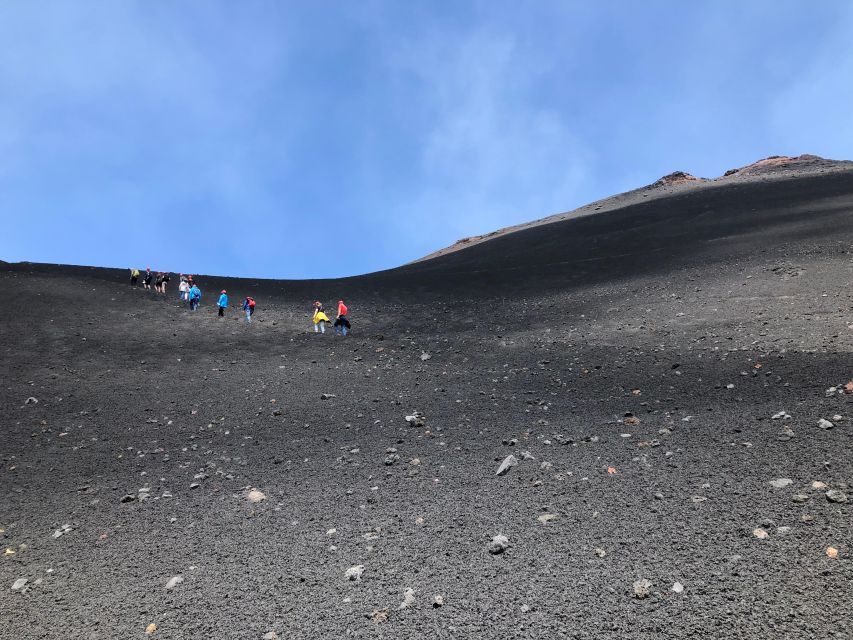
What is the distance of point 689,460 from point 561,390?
12.6ft

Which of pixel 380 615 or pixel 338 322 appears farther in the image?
pixel 338 322

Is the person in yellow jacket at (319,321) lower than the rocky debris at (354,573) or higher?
higher

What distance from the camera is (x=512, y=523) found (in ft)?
20.9

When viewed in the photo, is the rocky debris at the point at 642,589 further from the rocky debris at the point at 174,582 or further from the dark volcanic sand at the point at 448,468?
the rocky debris at the point at 174,582

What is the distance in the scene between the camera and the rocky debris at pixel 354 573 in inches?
223

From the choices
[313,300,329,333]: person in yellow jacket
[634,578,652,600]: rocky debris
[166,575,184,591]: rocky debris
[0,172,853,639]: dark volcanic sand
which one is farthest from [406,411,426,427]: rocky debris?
[313,300,329,333]: person in yellow jacket

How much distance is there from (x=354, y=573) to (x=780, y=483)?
498cm

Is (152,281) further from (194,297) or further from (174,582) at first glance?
(174,582)

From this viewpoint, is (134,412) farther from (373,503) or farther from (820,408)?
(820,408)

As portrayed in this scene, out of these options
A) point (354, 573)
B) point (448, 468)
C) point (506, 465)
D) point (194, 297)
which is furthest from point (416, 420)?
point (194, 297)

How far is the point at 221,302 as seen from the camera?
20.2 metres

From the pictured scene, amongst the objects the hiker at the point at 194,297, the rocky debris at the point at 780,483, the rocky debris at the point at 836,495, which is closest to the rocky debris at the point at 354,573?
the rocky debris at the point at 780,483

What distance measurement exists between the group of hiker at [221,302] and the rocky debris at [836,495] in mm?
13939

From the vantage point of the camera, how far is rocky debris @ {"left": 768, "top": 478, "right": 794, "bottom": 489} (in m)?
6.24
